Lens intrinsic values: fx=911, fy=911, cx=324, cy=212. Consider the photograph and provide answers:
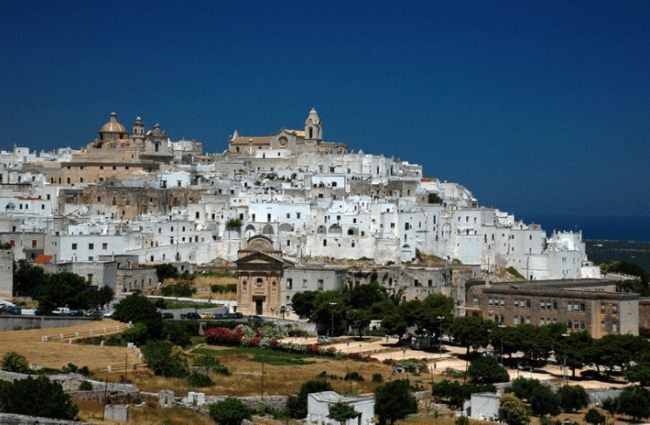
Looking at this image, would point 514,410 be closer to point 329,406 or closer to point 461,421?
point 461,421

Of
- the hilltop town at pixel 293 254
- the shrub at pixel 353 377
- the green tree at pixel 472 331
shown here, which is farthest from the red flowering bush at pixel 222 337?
the green tree at pixel 472 331

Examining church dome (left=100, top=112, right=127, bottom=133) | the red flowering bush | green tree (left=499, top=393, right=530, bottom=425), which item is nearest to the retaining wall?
the red flowering bush

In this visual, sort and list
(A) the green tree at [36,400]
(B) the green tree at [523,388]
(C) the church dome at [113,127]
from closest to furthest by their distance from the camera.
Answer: (A) the green tree at [36,400]
(B) the green tree at [523,388]
(C) the church dome at [113,127]

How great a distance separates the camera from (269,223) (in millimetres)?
76438

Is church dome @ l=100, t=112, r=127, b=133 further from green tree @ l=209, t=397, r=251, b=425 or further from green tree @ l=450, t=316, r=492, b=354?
green tree @ l=209, t=397, r=251, b=425

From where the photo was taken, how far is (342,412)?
33.8m

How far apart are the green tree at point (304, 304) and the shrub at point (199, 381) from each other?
62.0 feet

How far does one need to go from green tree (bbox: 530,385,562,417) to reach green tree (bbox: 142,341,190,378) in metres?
15.6

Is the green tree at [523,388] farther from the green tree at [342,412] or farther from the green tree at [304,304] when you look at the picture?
the green tree at [304,304]

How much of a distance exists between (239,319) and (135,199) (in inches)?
1135

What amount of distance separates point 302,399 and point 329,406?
2.27 metres

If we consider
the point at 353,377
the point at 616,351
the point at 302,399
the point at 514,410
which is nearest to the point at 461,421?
the point at 514,410

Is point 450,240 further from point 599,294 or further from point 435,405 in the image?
point 435,405

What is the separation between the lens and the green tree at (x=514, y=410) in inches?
1470
